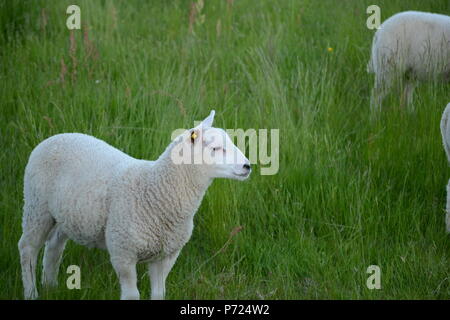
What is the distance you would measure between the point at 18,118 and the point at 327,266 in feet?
9.41

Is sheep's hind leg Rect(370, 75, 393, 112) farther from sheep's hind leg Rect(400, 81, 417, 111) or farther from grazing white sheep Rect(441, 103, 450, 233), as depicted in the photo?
grazing white sheep Rect(441, 103, 450, 233)

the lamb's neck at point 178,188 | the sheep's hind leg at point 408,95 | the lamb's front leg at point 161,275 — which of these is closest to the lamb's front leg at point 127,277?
the lamb's front leg at point 161,275

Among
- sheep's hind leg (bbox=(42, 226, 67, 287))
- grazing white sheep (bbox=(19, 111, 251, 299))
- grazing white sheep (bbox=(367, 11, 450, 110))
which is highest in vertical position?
grazing white sheep (bbox=(367, 11, 450, 110))

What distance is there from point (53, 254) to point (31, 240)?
293mm

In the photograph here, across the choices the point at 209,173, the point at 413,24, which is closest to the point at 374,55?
the point at 413,24

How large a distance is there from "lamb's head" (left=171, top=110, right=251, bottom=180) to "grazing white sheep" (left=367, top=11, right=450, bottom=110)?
2645mm

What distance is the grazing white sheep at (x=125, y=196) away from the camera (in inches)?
145

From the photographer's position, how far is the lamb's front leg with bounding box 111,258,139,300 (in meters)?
3.69

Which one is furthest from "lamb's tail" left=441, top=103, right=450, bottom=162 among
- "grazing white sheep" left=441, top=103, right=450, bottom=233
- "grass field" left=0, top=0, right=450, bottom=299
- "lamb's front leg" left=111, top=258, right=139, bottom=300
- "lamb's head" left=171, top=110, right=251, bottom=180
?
"lamb's front leg" left=111, top=258, right=139, bottom=300

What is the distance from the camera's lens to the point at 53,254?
14.1ft

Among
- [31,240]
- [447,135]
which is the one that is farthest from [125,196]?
[447,135]

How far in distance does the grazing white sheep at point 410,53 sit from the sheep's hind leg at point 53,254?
2.95 meters

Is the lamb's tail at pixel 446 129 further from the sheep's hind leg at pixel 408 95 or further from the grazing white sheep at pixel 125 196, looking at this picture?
the grazing white sheep at pixel 125 196

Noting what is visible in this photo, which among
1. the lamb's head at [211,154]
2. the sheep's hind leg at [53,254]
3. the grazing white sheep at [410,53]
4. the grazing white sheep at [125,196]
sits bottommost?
the sheep's hind leg at [53,254]
